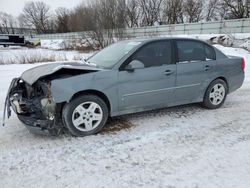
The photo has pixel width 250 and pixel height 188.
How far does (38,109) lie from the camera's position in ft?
11.3

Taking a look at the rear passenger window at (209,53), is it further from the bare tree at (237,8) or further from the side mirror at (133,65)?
the bare tree at (237,8)

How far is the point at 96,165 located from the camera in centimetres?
272

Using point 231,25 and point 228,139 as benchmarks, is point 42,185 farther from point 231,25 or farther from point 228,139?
point 231,25

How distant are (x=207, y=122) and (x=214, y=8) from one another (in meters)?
50.2

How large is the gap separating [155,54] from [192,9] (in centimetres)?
4940

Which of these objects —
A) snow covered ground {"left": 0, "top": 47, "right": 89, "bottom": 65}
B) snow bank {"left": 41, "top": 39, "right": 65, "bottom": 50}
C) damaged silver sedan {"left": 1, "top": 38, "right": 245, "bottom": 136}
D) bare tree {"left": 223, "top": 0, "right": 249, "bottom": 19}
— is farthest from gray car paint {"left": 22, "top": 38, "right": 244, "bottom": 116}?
bare tree {"left": 223, "top": 0, "right": 249, "bottom": 19}

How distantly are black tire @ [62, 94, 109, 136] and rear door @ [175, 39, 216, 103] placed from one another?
1539mm

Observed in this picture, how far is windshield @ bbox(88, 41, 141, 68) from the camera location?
382 cm

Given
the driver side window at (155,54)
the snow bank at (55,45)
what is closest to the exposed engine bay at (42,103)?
the driver side window at (155,54)

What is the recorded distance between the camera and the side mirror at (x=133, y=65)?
3.64m

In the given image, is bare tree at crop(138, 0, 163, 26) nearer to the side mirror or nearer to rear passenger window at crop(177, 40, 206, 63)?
rear passenger window at crop(177, 40, 206, 63)

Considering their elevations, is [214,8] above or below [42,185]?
above

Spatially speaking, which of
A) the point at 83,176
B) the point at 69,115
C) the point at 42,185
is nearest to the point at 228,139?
the point at 83,176

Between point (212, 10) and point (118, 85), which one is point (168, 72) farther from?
point (212, 10)
